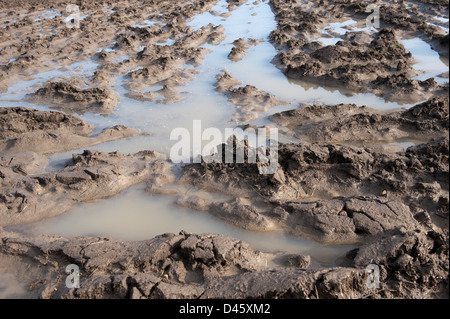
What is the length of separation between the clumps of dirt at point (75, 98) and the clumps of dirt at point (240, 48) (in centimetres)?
336

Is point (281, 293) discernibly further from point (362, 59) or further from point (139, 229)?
point (362, 59)

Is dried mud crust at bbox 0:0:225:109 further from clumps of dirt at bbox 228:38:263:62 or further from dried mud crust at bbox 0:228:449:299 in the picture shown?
dried mud crust at bbox 0:228:449:299

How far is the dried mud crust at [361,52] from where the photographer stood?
6.88 meters

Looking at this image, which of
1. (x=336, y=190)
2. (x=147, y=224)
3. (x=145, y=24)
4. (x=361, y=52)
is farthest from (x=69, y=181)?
(x=145, y=24)

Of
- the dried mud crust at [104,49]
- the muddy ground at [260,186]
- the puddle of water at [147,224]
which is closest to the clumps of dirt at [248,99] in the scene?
the muddy ground at [260,186]

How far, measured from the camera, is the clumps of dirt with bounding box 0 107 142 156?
18.1 feet

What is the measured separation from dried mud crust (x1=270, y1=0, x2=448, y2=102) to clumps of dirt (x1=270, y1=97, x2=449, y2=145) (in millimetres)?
1027

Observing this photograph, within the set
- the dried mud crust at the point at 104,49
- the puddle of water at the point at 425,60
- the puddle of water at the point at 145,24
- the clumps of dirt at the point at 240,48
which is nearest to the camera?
the dried mud crust at the point at 104,49

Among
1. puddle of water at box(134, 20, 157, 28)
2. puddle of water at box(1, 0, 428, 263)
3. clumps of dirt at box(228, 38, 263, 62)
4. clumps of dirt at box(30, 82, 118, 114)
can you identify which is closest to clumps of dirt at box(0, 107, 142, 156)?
puddle of water at box(1, 0, 428, 263)

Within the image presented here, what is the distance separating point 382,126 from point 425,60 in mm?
4039

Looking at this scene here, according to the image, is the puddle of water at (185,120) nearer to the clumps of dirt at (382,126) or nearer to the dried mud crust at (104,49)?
the dried mud crust at (104,49)
